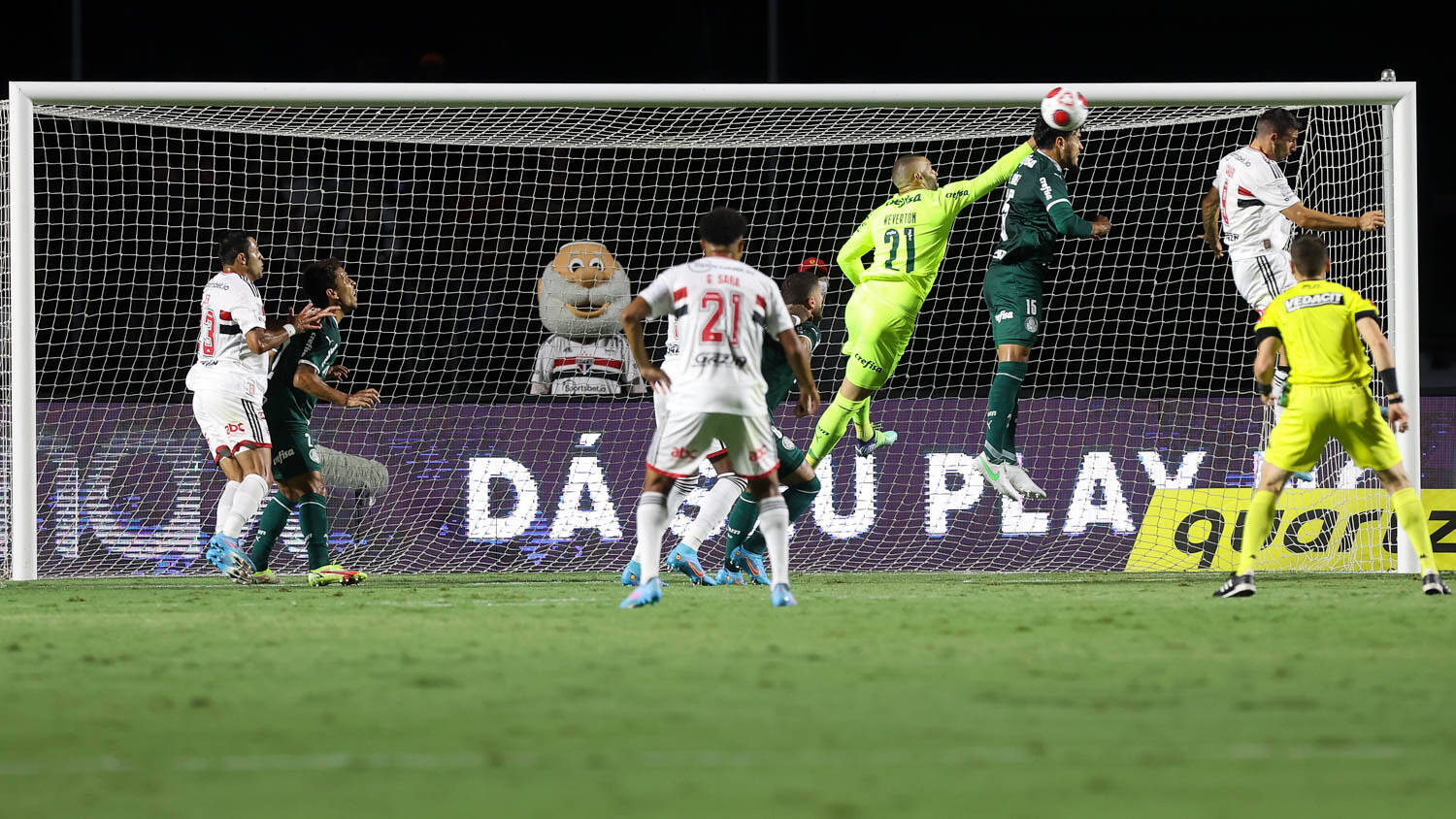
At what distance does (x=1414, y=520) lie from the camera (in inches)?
325

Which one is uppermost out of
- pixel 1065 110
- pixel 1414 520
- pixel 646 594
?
pixel 1065 110

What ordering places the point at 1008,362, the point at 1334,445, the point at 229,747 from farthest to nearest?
the point at 1334,445
the point at 1008,362
the point at 229,747

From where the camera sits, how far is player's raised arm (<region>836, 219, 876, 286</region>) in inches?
424

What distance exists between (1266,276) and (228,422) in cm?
643

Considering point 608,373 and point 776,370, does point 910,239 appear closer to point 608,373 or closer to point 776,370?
point 776,370

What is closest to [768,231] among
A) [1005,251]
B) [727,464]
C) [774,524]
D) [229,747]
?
[1005,251]

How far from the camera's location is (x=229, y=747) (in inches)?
165

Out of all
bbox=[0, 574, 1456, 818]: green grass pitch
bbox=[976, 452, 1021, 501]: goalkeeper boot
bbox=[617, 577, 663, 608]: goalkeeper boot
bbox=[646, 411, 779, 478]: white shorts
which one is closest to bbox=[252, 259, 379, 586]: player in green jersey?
bbox=[0, 574, 1456, 818]: green grass pitch

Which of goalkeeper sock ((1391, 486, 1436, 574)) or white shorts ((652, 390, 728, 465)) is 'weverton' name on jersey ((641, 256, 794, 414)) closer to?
white shorts ((652, 390, 728, 465))

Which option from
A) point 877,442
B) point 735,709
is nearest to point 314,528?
point 877,442

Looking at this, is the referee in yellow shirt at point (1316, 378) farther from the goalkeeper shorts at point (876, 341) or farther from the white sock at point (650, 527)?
the goalkeeper shorts at point (876, 341)

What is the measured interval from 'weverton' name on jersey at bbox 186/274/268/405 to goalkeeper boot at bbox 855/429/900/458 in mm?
3812
